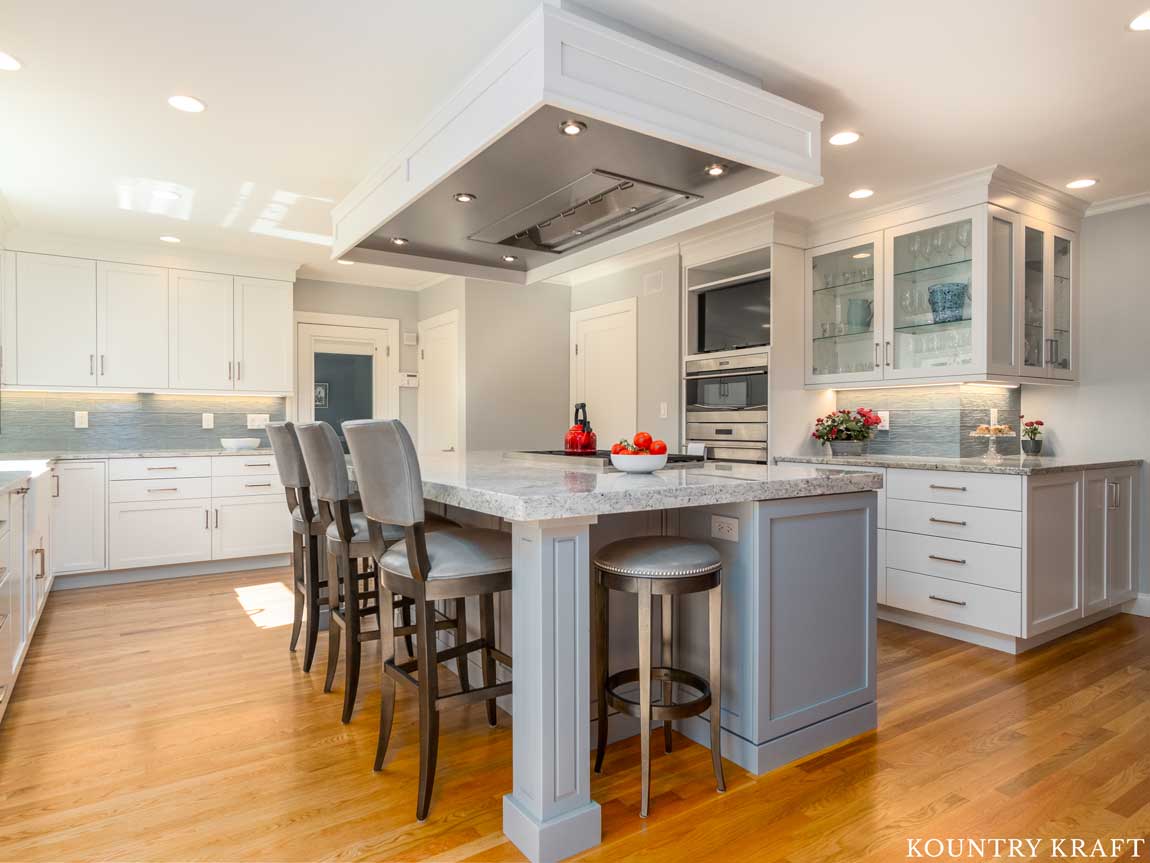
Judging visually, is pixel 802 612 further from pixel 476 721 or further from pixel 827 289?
pixel 827 289

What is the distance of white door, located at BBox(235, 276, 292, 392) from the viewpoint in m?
5.30

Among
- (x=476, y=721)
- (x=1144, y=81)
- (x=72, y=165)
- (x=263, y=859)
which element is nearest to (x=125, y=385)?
(x=72, y=165)

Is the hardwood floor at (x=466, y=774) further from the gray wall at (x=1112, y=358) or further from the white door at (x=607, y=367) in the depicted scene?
the white door at (x=607, y=367)

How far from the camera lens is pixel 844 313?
4281mm

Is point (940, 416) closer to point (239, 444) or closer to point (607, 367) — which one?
point (607, 367)

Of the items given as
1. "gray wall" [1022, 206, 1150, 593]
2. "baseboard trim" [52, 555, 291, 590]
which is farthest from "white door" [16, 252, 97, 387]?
"gray wall" [1022, 206, 1150, 593]

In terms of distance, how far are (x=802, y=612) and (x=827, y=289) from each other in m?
2.80

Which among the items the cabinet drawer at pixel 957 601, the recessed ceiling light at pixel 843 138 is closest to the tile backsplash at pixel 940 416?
the cabinet drawer at pixel 957 601

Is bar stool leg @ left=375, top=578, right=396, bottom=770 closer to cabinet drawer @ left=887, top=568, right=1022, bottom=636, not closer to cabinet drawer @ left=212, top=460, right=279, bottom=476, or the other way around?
cabinet drawer @ left=887, top=568, right=1022, bottom=636

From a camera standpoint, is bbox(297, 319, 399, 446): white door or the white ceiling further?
bbox(297, 319, 399, 446): white door

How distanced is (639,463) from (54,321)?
4.54 metres

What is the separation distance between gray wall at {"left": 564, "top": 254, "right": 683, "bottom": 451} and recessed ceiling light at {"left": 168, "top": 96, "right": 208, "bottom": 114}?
3135 millimetres

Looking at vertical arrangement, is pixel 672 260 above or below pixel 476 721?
above

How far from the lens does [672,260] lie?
5.00 metres
